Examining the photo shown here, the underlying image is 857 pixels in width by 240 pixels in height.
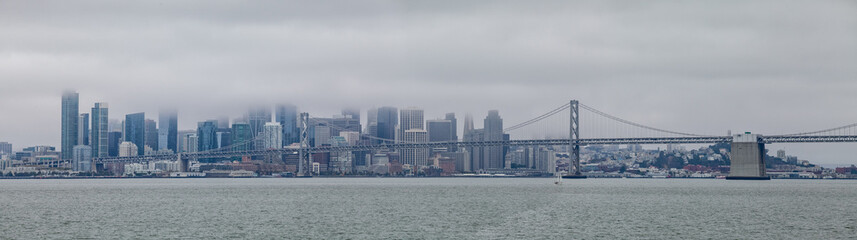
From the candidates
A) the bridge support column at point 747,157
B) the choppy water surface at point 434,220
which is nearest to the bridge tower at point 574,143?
the bridge support column at point 747,157

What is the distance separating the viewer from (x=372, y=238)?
32812 mm

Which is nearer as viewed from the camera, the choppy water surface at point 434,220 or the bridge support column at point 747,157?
the choppy water surface at point 434,220

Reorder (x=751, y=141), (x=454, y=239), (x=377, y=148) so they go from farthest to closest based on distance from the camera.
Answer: (x=377, y=148)
(x=751, y=141)
(x=454, y=239)

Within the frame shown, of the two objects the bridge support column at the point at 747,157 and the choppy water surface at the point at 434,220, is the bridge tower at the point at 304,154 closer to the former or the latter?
the bridge support column at the point at 747,157

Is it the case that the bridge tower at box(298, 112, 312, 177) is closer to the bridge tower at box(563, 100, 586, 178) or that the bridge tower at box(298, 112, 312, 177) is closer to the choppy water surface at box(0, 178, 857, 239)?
the bridge tower at box(563, 100, 586, 178)

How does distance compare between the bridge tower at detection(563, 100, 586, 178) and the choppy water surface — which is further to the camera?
the bridge tower at detection(563, 100, 586, 178)

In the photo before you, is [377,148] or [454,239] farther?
[377,148]

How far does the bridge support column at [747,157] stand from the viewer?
114 m

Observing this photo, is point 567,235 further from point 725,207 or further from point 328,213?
point 725,207

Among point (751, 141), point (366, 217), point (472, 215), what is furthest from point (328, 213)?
point (751, 141)

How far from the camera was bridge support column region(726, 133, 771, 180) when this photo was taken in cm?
11350

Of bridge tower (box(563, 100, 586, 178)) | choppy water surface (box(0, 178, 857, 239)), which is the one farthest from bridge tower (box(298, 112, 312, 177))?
choppy water surface (box(0, 178, 857, 239))

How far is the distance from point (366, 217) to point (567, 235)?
11.7 m

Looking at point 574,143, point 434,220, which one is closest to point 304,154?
point 574,143
